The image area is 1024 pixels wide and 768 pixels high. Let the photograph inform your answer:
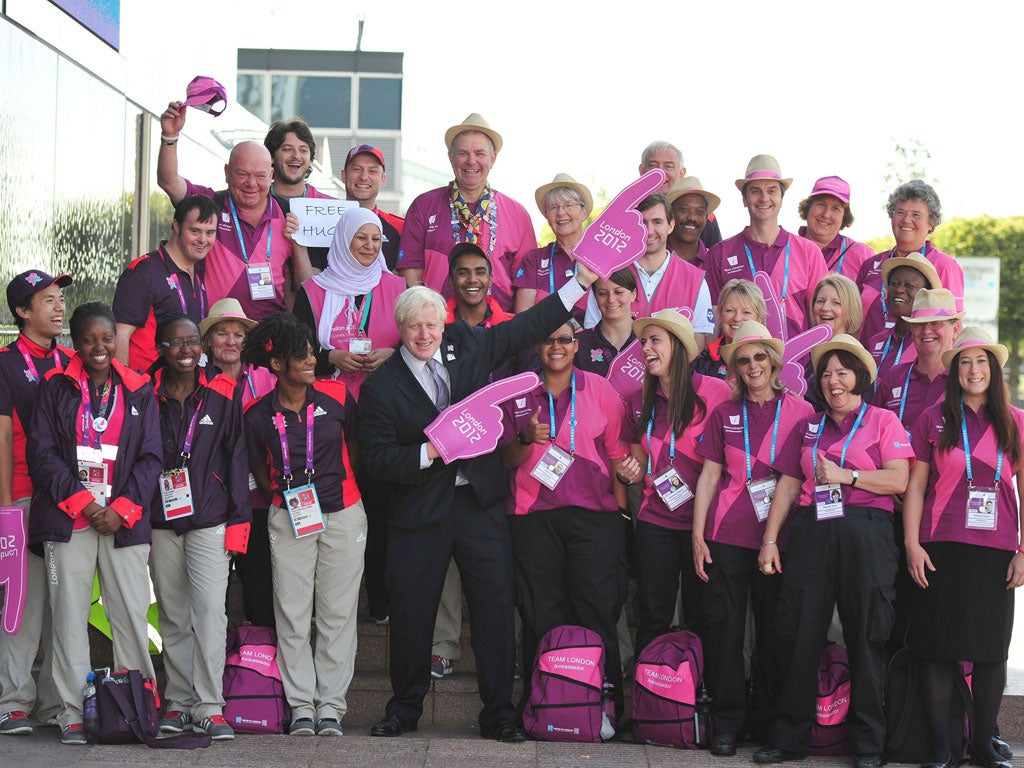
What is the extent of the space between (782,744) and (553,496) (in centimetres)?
154

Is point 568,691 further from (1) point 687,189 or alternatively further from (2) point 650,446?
(1) point 687,189

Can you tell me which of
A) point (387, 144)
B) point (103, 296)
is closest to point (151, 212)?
point (103, 296)

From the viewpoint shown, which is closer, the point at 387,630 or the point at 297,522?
the point at 297,522

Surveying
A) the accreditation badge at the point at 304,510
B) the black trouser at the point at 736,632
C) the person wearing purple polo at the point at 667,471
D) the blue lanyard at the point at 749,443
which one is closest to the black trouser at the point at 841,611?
the black trouser at the point at 736,632

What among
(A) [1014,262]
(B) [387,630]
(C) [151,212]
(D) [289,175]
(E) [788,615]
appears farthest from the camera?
(A) [1014,262]

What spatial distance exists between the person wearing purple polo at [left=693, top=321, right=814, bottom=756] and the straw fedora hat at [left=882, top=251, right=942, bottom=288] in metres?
1.24

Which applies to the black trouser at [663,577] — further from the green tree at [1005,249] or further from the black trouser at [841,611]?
the green tree at [1005,249]

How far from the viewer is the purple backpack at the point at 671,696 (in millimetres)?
5848

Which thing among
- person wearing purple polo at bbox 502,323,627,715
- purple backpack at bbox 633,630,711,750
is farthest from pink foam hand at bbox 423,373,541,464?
purple backpack at bbox 633,630,711,750

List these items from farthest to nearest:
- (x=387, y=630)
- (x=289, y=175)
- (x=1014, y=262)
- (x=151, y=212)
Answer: (x=1014, y=262), (x=151, y=212), (x=289, y=175), (x=387, y=630)

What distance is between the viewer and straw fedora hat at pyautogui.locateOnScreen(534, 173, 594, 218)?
23.8 feet

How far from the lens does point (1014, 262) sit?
3534cm

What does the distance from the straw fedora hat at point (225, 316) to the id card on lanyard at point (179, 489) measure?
2.20ft

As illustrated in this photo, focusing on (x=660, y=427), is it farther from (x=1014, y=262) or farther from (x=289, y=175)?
(x=1014, y=262)
